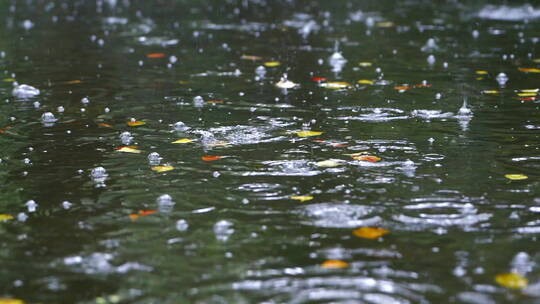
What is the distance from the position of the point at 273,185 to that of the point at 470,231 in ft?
3.64

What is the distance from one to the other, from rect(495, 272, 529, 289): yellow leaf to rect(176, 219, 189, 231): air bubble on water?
141cm

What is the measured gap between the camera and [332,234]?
3248mm

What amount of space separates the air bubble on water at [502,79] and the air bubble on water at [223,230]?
13.0 feet

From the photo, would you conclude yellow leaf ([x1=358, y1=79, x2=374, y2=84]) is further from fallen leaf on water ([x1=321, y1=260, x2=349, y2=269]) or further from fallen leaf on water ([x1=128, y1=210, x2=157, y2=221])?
fallen leaf on water ([x1=321, y1=260, x2=349, y2=269])

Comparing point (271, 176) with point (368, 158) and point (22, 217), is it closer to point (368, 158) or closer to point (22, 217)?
point (368, 158)

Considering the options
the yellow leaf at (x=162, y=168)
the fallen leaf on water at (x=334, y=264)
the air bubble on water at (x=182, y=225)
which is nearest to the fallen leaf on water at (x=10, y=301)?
the air bubble on water at (x=182, y=225)

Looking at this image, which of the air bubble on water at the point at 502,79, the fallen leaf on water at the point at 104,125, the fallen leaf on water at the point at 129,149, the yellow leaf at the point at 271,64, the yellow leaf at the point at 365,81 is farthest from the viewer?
the yellow leaf at the point at 271,64

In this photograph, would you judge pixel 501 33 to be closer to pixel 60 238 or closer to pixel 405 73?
pixel 405 73

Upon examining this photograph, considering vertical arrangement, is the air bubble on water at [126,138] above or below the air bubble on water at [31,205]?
below

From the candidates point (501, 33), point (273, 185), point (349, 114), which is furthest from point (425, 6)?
point (273, 185)

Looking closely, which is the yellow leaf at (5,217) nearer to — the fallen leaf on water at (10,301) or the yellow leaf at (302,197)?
the fallen leaf on water at (10,301)

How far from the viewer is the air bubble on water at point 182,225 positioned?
3.36m

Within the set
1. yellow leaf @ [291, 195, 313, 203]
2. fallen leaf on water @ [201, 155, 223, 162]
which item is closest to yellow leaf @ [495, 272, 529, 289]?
yellow leaf @ [291, 195, 313, 203]

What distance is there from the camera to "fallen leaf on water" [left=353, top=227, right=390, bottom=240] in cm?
321
